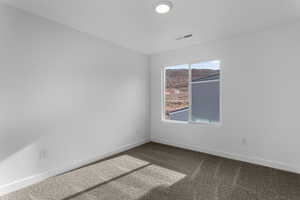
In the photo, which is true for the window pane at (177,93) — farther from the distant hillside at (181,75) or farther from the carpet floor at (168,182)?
the carpet floor at (168,182)

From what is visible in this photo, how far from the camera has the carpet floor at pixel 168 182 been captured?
1990 millimetres

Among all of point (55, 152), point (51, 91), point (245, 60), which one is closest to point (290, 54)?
point (245, 60)

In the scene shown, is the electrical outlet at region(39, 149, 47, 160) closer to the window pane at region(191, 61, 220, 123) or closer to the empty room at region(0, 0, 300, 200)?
the empty room at region(0, 0, 300, 200)

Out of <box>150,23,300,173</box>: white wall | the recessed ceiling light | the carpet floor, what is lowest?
the carpet floor

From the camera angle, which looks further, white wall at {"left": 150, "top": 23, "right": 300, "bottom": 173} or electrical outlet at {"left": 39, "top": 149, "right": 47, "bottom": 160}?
white wall at {"left": 150, "top": 23, "right": 300, "bottom": 173}

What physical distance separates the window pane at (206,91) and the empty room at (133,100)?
0.08 ft

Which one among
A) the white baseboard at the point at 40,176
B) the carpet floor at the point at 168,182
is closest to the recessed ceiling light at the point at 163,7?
the carpet floor at the point at 168,182

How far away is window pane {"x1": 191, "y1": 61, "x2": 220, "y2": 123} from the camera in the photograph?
11.2ft

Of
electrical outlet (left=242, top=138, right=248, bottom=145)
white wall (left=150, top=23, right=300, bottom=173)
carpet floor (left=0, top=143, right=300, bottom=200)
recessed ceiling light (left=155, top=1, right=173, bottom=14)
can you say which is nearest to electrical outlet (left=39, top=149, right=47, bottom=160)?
carpet floor (left=0, top=143, right=300, bottom=200)

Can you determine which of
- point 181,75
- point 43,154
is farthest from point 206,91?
point 43,154

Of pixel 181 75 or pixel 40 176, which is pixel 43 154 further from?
pixel 181 75

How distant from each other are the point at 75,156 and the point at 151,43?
283 centimetres

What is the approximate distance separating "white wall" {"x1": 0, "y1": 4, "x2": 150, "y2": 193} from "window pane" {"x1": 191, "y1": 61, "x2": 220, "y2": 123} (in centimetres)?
173

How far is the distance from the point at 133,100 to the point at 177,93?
121 cm
